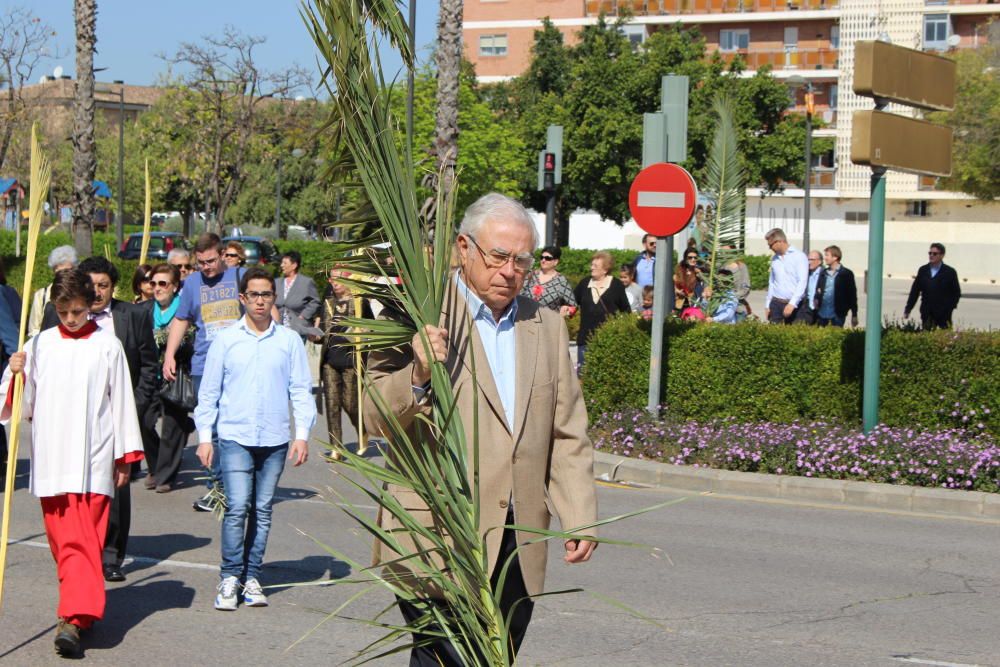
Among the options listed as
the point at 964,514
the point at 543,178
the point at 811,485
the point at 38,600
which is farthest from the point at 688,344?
the point at 543,178

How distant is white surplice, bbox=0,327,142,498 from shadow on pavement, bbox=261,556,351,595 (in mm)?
1554

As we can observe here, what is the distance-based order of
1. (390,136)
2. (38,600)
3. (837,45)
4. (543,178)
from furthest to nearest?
(837,45)
(543,178)
(38,600)
(390,136)

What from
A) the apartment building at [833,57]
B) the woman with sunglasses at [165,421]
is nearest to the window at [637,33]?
the apartment building at [833,57]

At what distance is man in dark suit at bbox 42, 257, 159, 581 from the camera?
24.8 feet

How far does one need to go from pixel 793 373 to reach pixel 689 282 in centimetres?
380

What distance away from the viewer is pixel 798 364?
492 inches

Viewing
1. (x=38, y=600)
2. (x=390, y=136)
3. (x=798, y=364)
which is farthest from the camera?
(x=798, y=364)

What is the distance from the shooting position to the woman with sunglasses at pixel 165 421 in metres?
10.6

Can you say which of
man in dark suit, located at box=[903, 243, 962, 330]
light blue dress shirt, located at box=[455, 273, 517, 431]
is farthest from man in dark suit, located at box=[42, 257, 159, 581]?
man in dark suit, located at box=[903, 243, 962, 330]

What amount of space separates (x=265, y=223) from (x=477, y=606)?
72.7m

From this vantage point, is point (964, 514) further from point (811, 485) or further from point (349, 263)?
point (349, 263)

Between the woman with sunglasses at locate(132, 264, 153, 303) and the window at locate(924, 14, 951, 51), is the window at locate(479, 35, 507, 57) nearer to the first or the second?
the window at locate(924, 14, 951, 51)

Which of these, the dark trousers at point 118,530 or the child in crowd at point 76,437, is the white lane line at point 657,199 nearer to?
the dark trousers at point 118,530

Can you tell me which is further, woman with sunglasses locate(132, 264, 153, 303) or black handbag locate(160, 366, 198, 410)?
woman with sunglasses locate(132, 264, 153, 303)
